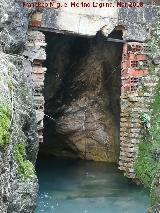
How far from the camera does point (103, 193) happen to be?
8305mm

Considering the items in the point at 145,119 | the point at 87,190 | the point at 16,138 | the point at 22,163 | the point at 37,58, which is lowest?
the point at 87,190

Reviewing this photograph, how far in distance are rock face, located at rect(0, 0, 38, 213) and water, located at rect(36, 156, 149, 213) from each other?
1748 millimetres

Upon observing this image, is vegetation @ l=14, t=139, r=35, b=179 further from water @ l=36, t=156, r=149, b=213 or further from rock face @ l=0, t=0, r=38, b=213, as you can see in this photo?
water @ l=36, t=156, r=149, b=213

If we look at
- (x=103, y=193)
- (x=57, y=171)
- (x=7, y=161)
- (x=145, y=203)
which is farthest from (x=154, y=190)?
(x=57, y=171)

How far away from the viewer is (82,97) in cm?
1028

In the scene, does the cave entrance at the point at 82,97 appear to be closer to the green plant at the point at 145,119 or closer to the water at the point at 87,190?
the water at the point at 87,190

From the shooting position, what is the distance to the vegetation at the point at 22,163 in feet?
16.8

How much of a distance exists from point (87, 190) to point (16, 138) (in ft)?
11.6

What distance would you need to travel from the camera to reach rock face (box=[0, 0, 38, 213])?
15.1 feet

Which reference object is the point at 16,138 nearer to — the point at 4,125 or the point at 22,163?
the point at 22,163

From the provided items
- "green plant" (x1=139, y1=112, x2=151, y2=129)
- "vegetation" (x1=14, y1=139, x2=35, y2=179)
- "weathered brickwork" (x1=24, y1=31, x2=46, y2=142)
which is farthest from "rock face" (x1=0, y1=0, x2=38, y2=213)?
"green plant" (x1=139, y1=112, x2=151, y2=129)

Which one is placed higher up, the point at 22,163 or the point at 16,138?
the point at 16,138

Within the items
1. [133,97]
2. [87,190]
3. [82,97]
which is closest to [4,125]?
[87,190]

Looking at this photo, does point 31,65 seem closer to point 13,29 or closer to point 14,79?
point 13,29
